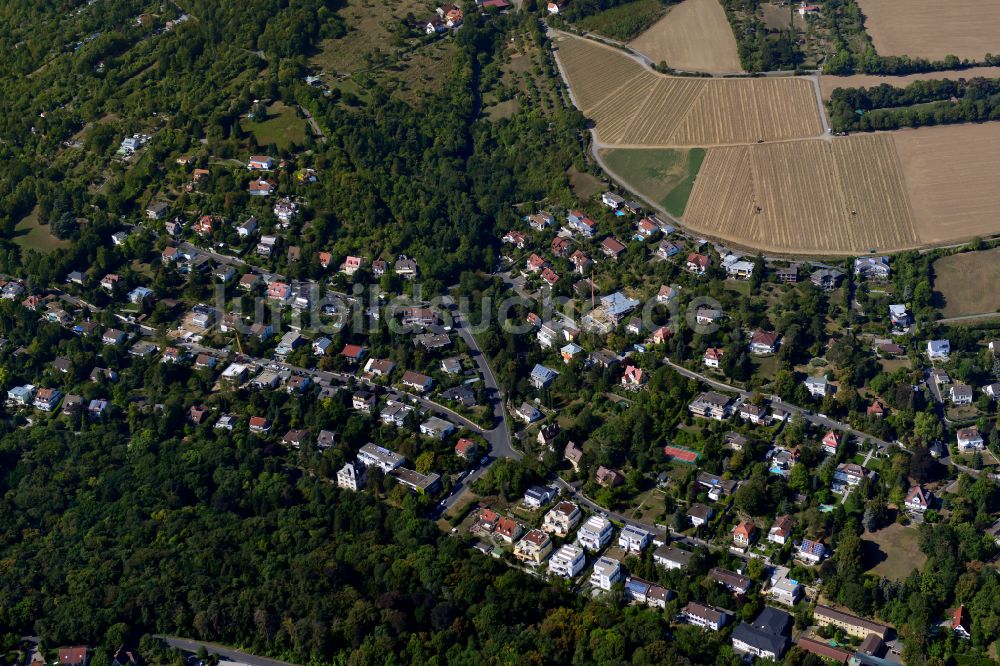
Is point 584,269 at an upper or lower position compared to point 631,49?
lower

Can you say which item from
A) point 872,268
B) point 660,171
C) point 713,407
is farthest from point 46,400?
point 872,268

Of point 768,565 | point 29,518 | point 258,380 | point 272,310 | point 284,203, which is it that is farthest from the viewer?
point 284,203

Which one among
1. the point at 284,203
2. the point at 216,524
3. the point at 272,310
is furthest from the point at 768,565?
the point at 284,203

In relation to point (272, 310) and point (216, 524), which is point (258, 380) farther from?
point (216, 524)

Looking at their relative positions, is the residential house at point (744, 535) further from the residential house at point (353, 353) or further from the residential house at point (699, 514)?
the residential house at point (353, 353)

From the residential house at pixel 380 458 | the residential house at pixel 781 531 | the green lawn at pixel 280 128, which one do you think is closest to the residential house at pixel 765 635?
the residential house at pixel 781 531

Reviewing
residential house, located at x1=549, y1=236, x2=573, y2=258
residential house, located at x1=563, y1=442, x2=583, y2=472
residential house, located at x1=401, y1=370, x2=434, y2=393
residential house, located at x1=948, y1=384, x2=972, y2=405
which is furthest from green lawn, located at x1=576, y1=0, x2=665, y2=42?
residential house, located at x1=563, y1=442, x2=583, y2=472
